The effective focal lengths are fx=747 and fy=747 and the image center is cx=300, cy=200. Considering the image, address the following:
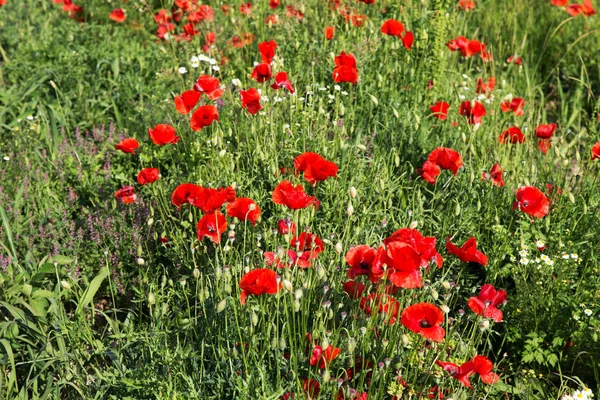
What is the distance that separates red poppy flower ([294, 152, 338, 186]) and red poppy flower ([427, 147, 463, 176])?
23.7 inches

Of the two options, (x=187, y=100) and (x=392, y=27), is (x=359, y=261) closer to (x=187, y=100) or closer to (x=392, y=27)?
(x=187, y=100)

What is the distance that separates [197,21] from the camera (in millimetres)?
4520

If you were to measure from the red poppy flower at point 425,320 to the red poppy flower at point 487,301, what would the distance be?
276 mm

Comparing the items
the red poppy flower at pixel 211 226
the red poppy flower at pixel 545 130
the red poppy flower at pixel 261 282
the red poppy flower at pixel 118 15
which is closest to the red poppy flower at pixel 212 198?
the red poppy flower at pixel 211 226

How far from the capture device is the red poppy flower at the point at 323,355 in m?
2.22

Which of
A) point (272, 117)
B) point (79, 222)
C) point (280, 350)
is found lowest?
Answer: point (79, 222)

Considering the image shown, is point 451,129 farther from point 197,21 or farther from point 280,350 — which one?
point 280,350

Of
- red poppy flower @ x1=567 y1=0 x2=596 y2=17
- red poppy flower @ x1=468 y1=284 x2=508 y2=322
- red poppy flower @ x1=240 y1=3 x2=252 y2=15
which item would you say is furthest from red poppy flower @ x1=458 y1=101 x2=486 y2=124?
red poppy flower @ x1=567 y1=0 x2=596 y2=17


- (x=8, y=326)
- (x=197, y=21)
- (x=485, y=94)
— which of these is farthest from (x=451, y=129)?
(x=8, y=326)

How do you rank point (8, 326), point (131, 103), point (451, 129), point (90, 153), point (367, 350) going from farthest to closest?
point (131, 103) → point (451, 129) → point (90, 153) → point (8, 326) → point (367, 350)

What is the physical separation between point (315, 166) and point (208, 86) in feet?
2.83

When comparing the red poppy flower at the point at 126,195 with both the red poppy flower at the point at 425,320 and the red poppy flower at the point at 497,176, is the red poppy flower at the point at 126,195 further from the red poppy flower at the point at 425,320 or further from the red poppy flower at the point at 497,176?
the red poppy flower at the point at 497,176

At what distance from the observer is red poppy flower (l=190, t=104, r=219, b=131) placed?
2.97m

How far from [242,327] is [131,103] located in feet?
7.37
